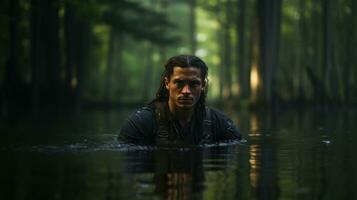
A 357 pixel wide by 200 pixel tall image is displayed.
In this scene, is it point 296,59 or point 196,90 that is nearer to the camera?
point 196,90

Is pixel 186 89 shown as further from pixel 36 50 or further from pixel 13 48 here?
pixel 36 50

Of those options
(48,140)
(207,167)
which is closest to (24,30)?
(48,140)

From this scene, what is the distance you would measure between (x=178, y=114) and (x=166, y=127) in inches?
7.5

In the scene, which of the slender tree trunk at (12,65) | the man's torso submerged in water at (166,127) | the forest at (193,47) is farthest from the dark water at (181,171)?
the forest at (193,47)

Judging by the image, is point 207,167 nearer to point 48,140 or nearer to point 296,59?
point 48,140

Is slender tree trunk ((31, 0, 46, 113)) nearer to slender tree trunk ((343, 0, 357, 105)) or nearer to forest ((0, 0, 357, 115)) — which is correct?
forest ((0, 0, 357, 115))

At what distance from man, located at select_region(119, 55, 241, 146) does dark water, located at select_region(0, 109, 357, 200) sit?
17cm

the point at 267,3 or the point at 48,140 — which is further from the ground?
the point at 267,3

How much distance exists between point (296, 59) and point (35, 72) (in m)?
20.9

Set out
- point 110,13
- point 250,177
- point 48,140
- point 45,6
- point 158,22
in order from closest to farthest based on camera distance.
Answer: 1. point 250,177
2. point 48,140
3. point 45,6
4. point 110,13
5. point 158,22

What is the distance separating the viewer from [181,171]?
5898mm

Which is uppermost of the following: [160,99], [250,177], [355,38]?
[355,38]

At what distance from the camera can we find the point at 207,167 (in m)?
6.26

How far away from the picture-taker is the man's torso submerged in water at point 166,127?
8.04 m
